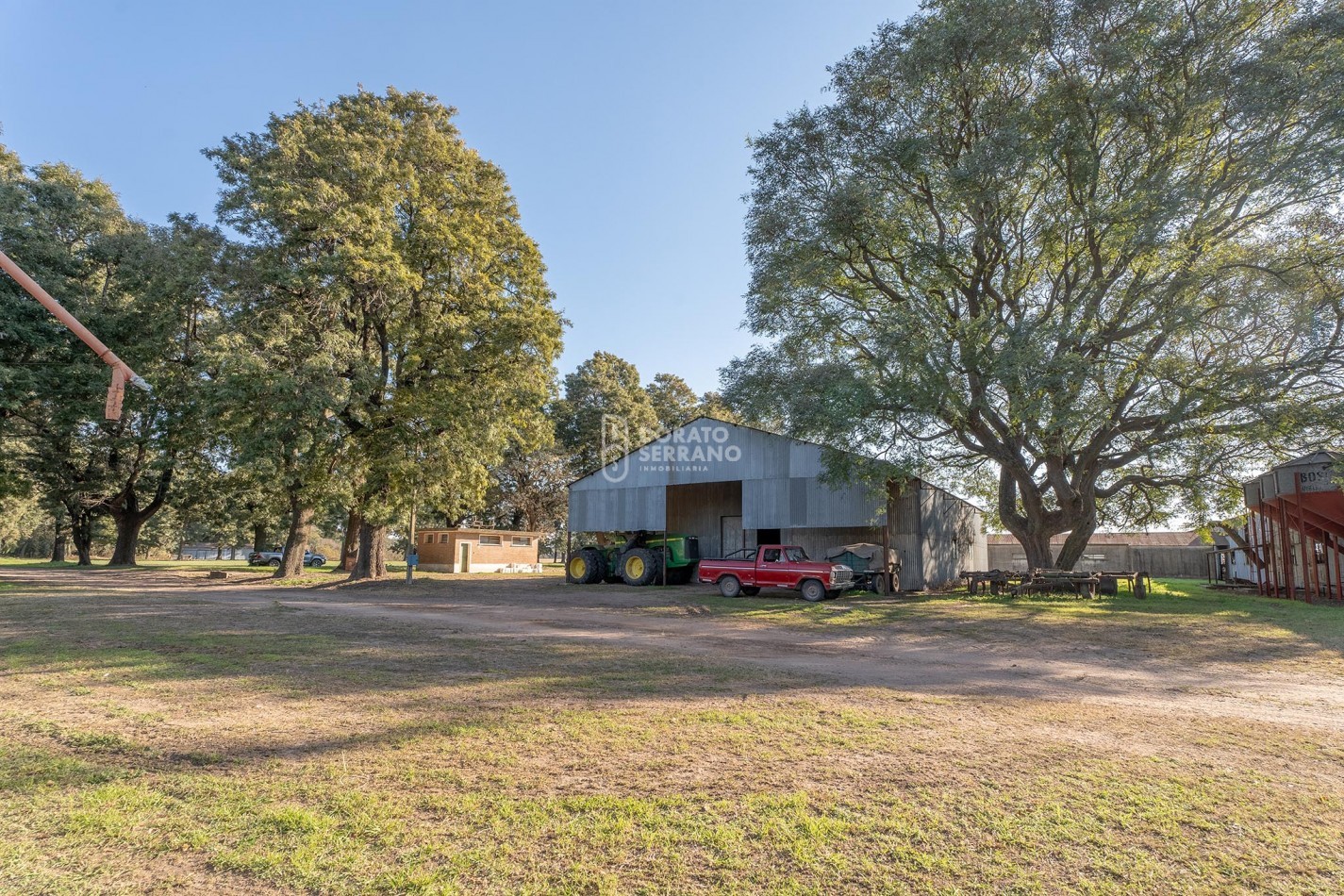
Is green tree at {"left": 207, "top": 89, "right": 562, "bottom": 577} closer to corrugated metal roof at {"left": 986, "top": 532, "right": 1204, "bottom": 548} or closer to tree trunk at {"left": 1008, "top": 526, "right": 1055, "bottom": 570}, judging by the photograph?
tree trunk at {"left": 1008, "top": 526, "right": 1055, "bottom": 570}

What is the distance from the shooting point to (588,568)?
27172mm

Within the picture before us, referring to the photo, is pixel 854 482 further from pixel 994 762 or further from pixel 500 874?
pixel 500 874

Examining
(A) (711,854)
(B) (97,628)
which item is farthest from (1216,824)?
(B) (97,628)

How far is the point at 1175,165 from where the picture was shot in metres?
19.3

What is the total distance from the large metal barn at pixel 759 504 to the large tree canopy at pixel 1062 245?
2.50m

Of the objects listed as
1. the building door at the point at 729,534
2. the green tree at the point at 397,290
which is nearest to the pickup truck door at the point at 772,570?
the building door at the point at 729,534

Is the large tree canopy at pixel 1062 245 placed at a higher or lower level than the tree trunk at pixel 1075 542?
higher

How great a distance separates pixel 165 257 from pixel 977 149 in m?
27.8

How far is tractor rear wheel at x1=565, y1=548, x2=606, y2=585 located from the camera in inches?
1070

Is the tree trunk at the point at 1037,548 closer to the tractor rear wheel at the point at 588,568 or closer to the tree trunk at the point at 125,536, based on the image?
the tractor rear wheel at the point at 588,568

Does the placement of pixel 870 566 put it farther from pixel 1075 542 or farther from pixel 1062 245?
pixel 1062 245

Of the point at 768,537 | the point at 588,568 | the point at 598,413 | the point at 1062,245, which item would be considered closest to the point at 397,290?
the point at 588,568
